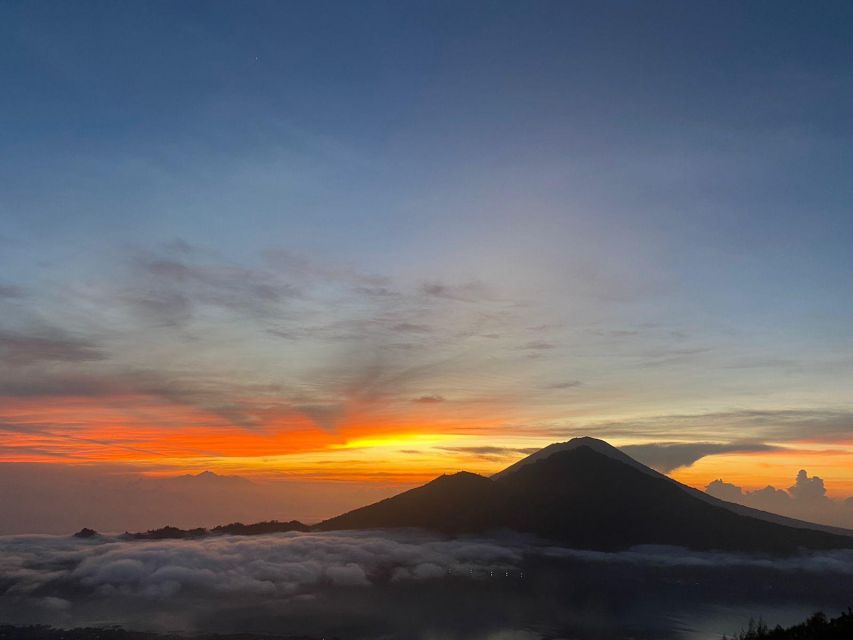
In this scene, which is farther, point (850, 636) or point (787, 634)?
point (787, 634)
